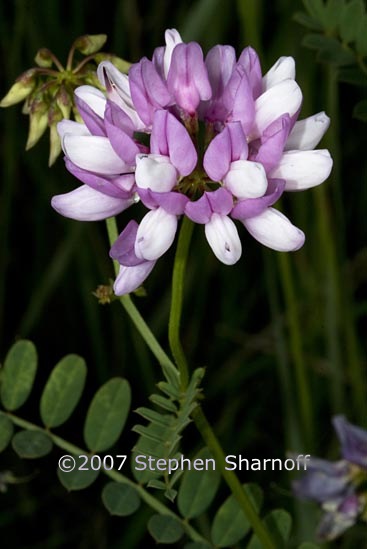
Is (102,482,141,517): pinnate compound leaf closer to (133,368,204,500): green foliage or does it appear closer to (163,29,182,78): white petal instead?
(133,368,204,500): green foliage

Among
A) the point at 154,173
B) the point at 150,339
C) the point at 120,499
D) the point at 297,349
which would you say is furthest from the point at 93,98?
the point at 297,349

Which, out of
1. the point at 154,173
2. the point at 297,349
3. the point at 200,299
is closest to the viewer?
the point at 154,173

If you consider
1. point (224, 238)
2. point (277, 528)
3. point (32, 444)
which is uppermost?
point (224, 238)

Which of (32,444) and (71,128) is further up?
(71,128)

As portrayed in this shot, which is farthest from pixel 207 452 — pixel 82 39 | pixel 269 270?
pixel 269 270

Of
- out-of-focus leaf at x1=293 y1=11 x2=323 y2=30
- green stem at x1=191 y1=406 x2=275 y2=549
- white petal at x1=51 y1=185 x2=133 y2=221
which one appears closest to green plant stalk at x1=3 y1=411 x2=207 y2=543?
green stem at x1=191 y1=406 x2=275 y2=549

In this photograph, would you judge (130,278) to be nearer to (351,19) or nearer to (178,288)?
(178,288)

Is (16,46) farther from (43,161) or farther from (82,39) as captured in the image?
(82,39)
